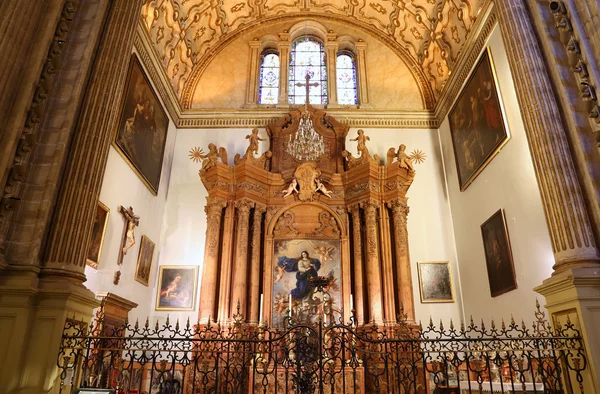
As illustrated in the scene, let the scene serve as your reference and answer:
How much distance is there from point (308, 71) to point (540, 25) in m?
8.32

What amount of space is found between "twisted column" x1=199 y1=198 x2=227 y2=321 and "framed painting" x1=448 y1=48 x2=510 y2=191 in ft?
20.0

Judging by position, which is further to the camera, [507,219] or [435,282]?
[435,282]

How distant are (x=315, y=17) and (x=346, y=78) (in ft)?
7.66

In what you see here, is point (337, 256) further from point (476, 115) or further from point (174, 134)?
point (174, 134)

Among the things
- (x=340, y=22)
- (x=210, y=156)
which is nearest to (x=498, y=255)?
(x=210, y=156)

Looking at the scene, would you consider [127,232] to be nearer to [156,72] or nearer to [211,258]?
[211,258]

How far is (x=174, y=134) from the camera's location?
1280cm

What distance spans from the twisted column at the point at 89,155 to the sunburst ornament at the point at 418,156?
816 cm

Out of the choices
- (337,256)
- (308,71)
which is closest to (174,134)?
(308,71)

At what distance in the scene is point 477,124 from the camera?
400 inches

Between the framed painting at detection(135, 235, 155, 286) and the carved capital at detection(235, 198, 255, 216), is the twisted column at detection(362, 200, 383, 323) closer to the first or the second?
the carved capital at detection(235, 198, 255, 216)

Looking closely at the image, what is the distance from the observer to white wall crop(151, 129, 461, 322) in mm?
11430

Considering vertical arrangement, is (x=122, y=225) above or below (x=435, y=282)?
above

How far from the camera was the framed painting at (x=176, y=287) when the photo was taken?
11.0 m
